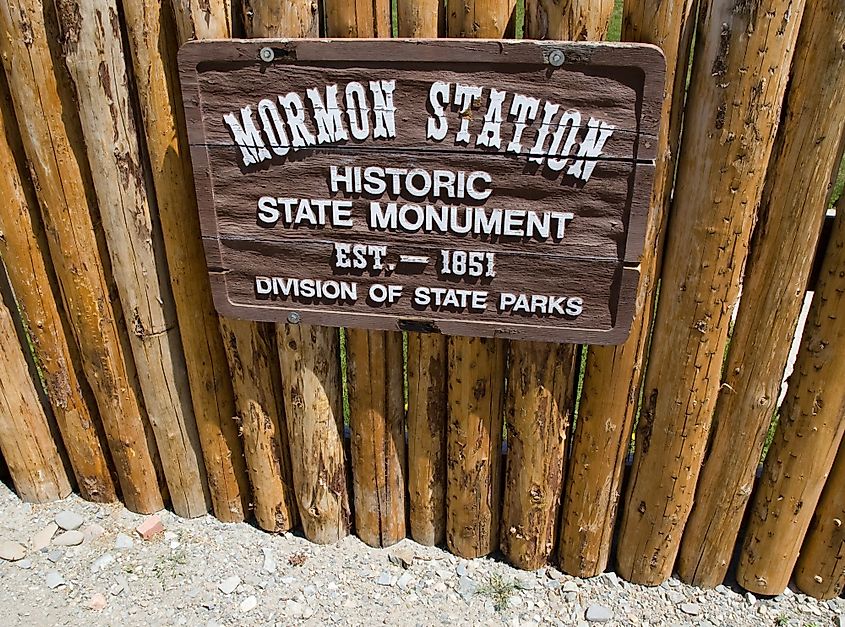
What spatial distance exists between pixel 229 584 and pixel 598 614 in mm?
1533

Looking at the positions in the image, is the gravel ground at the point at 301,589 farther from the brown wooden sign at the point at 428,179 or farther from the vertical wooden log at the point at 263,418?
the brown wooden sign at the point at 428,179

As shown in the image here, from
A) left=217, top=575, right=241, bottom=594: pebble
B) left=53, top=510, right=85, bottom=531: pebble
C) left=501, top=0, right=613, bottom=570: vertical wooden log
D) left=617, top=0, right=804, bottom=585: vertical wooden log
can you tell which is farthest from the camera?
left=53, top=510, right=85, bottom=531: pebble

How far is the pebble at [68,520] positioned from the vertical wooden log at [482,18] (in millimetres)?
2710

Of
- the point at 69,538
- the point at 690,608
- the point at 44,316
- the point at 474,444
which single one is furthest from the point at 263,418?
the point at 690,608

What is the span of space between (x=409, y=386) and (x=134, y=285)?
3.75 feet

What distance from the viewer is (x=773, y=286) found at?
2.31 m

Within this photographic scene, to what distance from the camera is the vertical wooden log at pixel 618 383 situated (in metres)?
2.03

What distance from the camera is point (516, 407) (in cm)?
266

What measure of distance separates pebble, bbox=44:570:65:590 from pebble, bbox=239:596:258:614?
2.59 ft

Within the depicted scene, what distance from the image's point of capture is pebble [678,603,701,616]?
9.30 feet

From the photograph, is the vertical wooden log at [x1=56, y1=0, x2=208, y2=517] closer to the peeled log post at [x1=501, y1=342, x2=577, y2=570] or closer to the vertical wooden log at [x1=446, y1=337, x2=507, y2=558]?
the vertical wooden log at [x1=446, y1=337, x2=507, y2=558]

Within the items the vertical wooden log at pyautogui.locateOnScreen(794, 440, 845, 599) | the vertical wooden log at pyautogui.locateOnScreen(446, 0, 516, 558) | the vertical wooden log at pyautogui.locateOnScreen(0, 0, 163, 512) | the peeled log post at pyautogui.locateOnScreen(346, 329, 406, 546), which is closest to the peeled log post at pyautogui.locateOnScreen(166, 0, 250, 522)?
the vertical wooden log at pyautogui.locateOnScreen(0, 0, 163, 512)

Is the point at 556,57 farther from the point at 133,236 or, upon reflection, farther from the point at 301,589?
the point at 301,589

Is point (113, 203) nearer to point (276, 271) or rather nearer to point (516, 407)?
point (276, 271)
